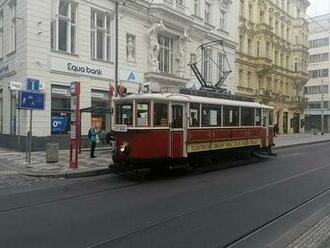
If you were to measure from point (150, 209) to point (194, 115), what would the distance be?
7576 millimetres

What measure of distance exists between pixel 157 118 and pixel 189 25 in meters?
21.4

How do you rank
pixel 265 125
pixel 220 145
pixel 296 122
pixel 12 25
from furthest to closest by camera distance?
pixel 296 122, pixel 12 25, pixel 265 125, pixel 220 145

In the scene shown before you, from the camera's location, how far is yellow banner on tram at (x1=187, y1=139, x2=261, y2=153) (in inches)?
681

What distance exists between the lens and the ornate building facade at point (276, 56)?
50.3m

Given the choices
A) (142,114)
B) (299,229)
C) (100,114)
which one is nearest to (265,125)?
(142,114)

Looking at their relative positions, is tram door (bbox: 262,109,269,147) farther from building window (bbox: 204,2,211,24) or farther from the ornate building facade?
the ornate building facade

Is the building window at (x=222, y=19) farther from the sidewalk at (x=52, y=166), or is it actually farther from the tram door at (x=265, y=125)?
the sidewalk at (x=52, y=166)

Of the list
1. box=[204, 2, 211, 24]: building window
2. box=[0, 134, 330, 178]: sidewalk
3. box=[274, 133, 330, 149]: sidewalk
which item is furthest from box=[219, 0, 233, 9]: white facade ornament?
box=[0, 134, 330, 178]: sidewalk

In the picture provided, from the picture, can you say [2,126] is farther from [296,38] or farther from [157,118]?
[296,38]

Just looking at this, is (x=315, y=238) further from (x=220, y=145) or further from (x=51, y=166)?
(x=51, y=166)

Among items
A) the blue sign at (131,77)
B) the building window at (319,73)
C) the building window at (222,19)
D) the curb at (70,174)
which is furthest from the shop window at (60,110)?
the building window at (319,73)

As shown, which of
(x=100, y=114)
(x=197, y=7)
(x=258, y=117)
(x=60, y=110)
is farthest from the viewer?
(x=197, y=7)

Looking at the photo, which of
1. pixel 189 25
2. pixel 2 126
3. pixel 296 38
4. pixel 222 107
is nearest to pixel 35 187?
pixel 222 107

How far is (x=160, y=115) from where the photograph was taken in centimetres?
1603
